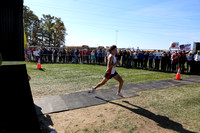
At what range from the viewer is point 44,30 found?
138ft

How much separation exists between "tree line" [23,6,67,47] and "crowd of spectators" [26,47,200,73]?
24.7 metres

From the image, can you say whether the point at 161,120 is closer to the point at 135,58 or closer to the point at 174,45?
the point at 135,58

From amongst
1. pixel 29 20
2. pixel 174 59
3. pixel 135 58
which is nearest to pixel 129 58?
pixel 135 58

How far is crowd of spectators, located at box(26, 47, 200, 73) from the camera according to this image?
12594 mm

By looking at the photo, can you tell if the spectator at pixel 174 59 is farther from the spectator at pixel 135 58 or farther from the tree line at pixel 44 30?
the tree line at pixel 44 30

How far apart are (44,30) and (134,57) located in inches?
1401

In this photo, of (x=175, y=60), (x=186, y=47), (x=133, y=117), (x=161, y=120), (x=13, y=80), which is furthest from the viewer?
(x=186, y=47)

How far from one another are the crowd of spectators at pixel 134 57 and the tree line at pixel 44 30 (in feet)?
80.9

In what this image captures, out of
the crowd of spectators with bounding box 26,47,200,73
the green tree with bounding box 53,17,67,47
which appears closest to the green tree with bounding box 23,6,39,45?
the green tree with bounding box 53,17,67,47

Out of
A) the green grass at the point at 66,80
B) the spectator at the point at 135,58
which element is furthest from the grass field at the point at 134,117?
the spectator at the point at 135,58

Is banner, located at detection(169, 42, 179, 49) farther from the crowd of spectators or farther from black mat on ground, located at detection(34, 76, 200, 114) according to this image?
black mat on ground, located at detection(34, 76, 200, 114)

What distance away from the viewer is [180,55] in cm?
1259

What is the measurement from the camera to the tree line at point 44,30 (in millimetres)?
41219

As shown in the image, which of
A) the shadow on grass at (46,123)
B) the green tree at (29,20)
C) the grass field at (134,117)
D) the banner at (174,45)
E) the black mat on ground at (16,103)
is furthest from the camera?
the green tree at (29,20)
